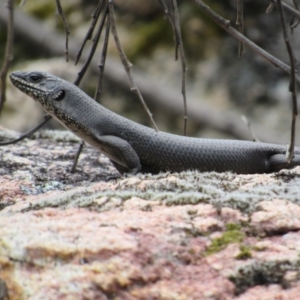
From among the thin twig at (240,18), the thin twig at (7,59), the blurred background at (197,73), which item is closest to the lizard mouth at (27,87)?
the thin twig at (240,18)

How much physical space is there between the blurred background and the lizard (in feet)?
21.2

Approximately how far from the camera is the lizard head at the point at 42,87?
16.8 ft

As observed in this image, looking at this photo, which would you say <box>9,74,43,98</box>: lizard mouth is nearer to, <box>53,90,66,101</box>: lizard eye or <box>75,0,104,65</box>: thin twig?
<box>53,90,66,101</box>: lizard eye

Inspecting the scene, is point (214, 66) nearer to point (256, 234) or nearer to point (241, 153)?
point (241, 153)

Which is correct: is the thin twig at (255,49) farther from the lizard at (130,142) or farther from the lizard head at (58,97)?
the lizard head at (58,97)

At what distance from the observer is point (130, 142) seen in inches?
197

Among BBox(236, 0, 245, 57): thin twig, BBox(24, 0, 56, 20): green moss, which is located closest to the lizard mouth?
BBox(236, 0, 245, 57): thin twig

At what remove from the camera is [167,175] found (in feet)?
13.4

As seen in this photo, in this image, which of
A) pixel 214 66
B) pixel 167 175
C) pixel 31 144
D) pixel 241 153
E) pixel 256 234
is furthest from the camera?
pixel 214 66

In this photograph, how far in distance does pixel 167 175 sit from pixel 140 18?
9.74 m

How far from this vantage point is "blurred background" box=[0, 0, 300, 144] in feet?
40.2

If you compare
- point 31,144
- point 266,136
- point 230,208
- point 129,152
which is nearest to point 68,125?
point 129,152

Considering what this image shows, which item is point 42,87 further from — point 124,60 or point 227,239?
point 227,239

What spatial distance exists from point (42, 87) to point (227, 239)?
278 cm
